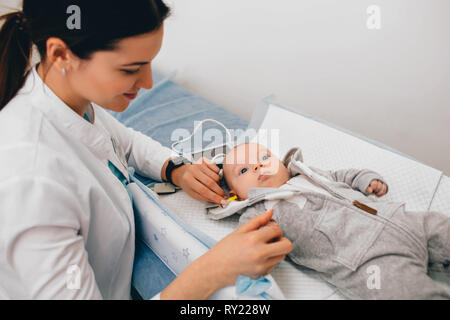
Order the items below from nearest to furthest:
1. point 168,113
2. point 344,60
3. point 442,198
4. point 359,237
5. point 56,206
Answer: point 56,206, point 359,237, point 442,198, point 344,60, point 168,113

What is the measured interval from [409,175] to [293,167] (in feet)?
1.45

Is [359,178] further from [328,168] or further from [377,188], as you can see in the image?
[328,168]

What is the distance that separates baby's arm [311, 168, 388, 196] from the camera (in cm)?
110

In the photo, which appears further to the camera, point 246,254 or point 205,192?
point 205,192

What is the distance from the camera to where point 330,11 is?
1569mm

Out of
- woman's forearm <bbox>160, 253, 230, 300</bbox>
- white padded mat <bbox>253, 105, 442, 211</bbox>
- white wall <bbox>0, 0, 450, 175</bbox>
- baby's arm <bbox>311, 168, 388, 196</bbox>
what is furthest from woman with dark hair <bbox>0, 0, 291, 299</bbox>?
white wall <bbox>0, 0, 450, 175</bbox>

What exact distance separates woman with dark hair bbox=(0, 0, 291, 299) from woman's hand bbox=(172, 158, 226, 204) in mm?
317

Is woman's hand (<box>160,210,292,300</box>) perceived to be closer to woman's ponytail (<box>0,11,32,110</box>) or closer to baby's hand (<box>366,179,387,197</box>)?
baby's hand (<box>366,179,387,197</box>)

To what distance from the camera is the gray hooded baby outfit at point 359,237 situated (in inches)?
32.6

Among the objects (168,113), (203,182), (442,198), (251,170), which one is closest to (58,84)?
(203,182)

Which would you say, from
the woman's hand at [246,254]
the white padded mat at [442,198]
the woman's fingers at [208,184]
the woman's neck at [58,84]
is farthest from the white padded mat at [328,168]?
the woman's neck at [58,84]

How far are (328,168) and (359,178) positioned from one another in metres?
0.21

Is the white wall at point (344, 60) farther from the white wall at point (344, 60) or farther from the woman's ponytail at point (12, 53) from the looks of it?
the woman's ponytail at point (12, 53)

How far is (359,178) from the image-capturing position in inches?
44.6
